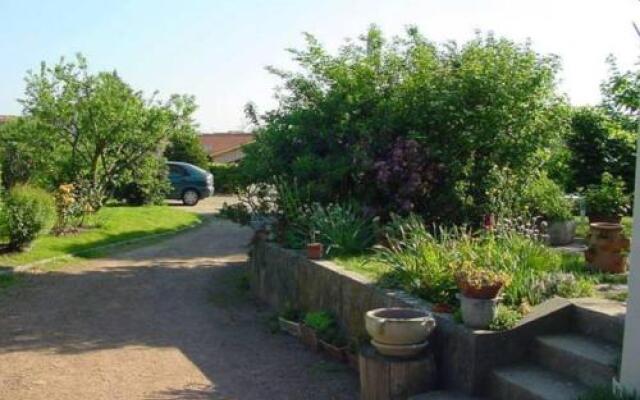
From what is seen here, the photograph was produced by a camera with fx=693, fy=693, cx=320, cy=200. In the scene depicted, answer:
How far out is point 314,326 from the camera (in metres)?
7.27

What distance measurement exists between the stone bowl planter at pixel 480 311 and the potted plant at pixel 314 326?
231 centimetres

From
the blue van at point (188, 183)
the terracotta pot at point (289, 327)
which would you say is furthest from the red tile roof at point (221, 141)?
the terracotta pot at point (289, 327)

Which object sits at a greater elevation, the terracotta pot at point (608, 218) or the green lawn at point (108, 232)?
the terracotta pot at point (608, 218)

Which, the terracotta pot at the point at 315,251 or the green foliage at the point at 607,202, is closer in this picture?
the terracotta pot at the point at 315,251

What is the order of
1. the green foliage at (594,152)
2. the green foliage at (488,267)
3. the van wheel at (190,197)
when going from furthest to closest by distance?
the van wheel at (190,197) → the green foliage at (594,152) → the green foliage at (488,267)

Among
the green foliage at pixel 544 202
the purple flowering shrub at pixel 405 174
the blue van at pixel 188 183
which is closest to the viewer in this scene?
the purple flowering shrub at pixel 405 174

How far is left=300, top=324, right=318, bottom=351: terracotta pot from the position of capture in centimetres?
718

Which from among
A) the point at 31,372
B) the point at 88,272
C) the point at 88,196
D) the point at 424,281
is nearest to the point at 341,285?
the point at 424,281

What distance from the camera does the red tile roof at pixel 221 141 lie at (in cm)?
5356

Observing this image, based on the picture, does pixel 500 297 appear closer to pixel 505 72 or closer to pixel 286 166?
pixel 505 72

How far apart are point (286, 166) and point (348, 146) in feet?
3.46

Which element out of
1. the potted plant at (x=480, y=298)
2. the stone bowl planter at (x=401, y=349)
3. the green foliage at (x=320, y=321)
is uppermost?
the potted plant at (x=480, y=298)

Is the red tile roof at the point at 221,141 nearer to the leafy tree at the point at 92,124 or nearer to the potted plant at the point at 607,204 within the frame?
the leafy tree at the point at 92,124

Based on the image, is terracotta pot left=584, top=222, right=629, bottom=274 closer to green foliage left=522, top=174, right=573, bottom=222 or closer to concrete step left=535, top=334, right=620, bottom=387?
concrete step left=535, top=334, right=620, bottom=387
